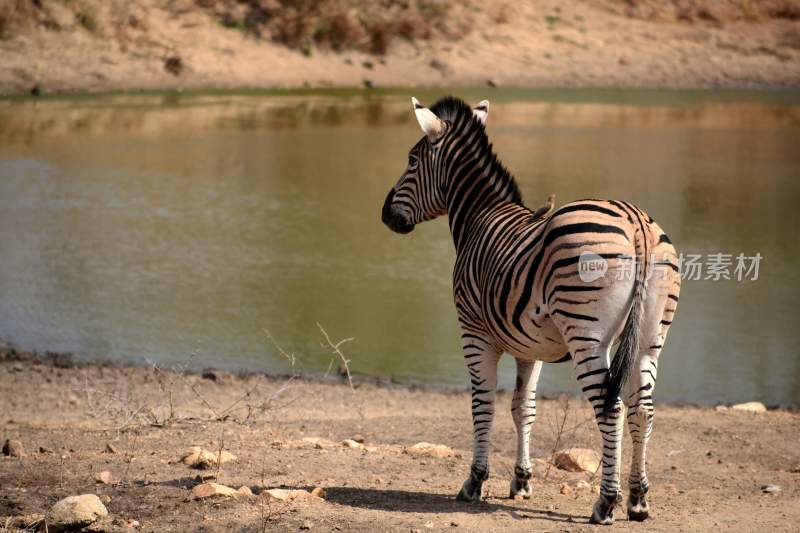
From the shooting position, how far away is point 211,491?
5.24 m

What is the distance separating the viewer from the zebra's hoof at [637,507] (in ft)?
16.6

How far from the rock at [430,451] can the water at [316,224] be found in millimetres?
2747

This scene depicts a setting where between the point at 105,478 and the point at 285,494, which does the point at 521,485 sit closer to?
the point at 285,494

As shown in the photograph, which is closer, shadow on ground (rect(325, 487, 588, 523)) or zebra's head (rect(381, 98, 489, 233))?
shadow on ground (rect(325, 487, 588, 523))

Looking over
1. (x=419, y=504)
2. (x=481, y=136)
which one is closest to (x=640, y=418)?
(x=419, y=504)

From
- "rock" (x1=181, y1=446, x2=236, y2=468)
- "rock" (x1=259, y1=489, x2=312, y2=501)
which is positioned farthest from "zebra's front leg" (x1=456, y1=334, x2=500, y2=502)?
"rock" (x1=181, y1=446, x2=236, y2=468)

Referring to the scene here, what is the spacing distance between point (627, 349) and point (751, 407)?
4262 mm

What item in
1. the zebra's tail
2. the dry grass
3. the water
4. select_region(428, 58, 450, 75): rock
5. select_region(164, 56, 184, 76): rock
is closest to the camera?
the zebra's tail

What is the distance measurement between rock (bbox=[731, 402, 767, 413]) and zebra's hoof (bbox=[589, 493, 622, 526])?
12.4 feet

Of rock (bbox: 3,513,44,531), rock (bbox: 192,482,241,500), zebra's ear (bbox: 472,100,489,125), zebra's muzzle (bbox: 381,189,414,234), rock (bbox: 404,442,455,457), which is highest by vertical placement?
zebra's ear (bbox: 472,100,489,125)

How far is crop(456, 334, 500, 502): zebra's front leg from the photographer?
5473 mm

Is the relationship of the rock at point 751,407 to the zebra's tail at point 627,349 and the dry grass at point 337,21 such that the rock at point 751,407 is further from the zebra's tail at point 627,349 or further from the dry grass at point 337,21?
the dry grass at point 337,21

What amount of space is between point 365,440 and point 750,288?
6271 mm

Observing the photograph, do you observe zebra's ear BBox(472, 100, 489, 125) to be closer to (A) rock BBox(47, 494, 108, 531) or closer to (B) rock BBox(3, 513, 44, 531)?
(A) rock BBox(47, 494, 108, 531)
